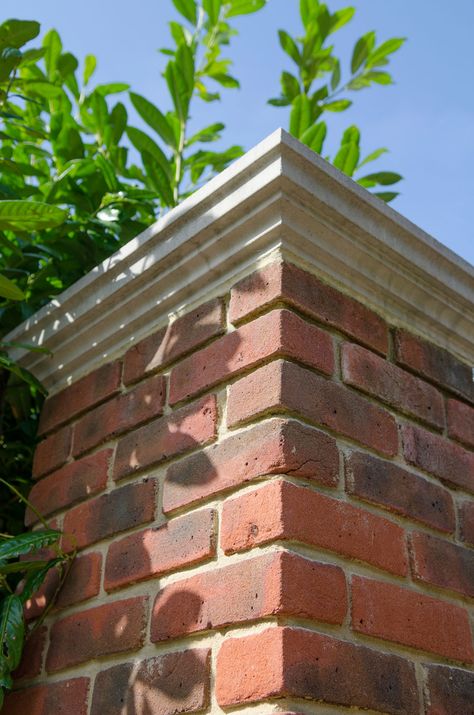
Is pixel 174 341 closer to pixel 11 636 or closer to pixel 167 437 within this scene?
pixel 167 437

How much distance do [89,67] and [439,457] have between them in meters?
1.60

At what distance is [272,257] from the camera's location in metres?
1.35

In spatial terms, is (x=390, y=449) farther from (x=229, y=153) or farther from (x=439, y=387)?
(x=229, y=153)

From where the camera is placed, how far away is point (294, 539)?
110 centimetres

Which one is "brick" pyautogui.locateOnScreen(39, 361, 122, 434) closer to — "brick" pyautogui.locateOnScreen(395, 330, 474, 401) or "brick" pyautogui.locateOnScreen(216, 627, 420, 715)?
"brick" pyautogui.locateOnScreen(395, 330, 474, 401)

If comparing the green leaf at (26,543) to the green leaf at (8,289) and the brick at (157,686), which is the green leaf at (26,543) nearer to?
Answer: the brick at (157,686)

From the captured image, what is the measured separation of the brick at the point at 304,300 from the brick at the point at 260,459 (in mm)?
220

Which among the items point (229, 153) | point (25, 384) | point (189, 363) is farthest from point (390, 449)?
point (229, 153)

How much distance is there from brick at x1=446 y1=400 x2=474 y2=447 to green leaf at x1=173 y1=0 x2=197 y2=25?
138cm

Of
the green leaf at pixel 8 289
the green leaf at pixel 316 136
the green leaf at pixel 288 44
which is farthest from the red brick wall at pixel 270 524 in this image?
the green leaf at pixel 288 44

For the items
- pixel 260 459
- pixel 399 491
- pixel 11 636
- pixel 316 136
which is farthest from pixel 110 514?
pixel 316 136

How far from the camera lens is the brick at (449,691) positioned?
1179 millimetres

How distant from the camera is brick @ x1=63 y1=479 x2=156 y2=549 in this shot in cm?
137

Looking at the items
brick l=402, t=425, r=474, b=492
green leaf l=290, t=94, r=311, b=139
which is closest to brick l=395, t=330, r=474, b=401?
brick l=402, t=425, r=474, b=492
